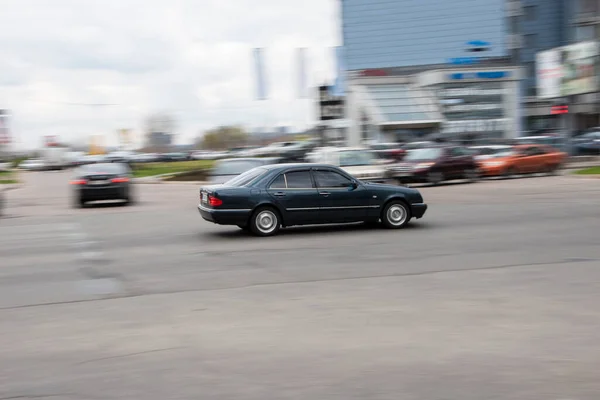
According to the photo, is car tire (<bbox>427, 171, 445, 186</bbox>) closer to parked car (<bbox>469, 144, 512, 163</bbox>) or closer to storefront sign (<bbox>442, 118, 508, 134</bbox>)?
parked car (<bbox>469, 144, 512, 163</bbox>)

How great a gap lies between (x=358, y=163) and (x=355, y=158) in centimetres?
30

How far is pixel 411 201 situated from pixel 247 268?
5.26 m

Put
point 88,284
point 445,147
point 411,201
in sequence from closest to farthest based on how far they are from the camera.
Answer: point 88,284 → point 411,201 → point 445,147

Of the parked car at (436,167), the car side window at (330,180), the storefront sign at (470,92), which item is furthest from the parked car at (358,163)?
the storefront sign at (470,92)

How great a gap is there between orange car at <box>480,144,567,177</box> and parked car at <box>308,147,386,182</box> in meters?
7.47

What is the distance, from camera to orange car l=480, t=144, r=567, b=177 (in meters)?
29.9

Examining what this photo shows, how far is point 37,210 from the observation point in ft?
74.8

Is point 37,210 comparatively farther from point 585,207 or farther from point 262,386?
point 262,386

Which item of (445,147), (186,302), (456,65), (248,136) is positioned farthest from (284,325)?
(248,136)

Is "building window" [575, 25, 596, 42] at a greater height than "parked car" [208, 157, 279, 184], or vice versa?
"building window" [575, 25, 596, 42]

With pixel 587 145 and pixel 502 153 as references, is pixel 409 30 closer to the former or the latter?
pixel 587 145

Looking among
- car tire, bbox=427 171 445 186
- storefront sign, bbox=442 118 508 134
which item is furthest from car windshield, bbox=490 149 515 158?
storefront sign, bbox=442 118 508 134

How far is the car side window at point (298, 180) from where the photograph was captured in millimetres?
13500

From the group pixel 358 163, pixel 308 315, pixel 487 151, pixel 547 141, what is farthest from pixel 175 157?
pixel 308 315
